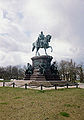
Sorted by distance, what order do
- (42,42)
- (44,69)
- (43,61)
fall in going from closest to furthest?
1. (44,69)
2. (43,61)
3. (42,42)

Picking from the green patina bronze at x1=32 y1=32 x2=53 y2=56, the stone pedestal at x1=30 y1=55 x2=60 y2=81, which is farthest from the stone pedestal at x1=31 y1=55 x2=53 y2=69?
the green patina bronze at x1=32 y1=32 x2=53 y2=56

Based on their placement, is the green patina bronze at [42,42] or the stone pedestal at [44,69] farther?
the green patina bronze at [42,42]

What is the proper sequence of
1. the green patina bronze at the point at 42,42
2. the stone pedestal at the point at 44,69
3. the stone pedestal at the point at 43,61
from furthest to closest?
the green patina bronze at the point at 42,42 → the stone pedestal at the point at 43,61 → the stone pedestal at the point at 44,69

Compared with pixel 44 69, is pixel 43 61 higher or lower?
higher

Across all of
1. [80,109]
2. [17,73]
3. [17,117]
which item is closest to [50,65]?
[80,109]

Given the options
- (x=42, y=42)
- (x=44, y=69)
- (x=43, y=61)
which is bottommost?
(x=44, y=69)

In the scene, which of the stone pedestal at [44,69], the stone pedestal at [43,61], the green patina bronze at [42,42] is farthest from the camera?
the green patina bronze at [42,42]

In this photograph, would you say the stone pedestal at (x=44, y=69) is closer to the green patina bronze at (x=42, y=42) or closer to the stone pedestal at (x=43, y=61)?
the stone pedestal at (x=43, y=61)

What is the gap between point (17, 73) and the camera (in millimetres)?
85688

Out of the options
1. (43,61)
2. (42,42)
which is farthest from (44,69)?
(42,42)

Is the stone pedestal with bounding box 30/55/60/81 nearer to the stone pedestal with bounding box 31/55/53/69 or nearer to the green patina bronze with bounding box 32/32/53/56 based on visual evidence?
the stone pedestal with bounding box 31/55/53/69

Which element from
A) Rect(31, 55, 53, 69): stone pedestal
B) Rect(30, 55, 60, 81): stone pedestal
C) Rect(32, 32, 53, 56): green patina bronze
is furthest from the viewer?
Rect(32, 32, 53, 56): green patina bronze

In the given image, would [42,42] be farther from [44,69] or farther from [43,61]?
[44,69]

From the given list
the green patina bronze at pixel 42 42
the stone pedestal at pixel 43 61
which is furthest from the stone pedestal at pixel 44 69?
the green patina bronze at pixel 42 42
